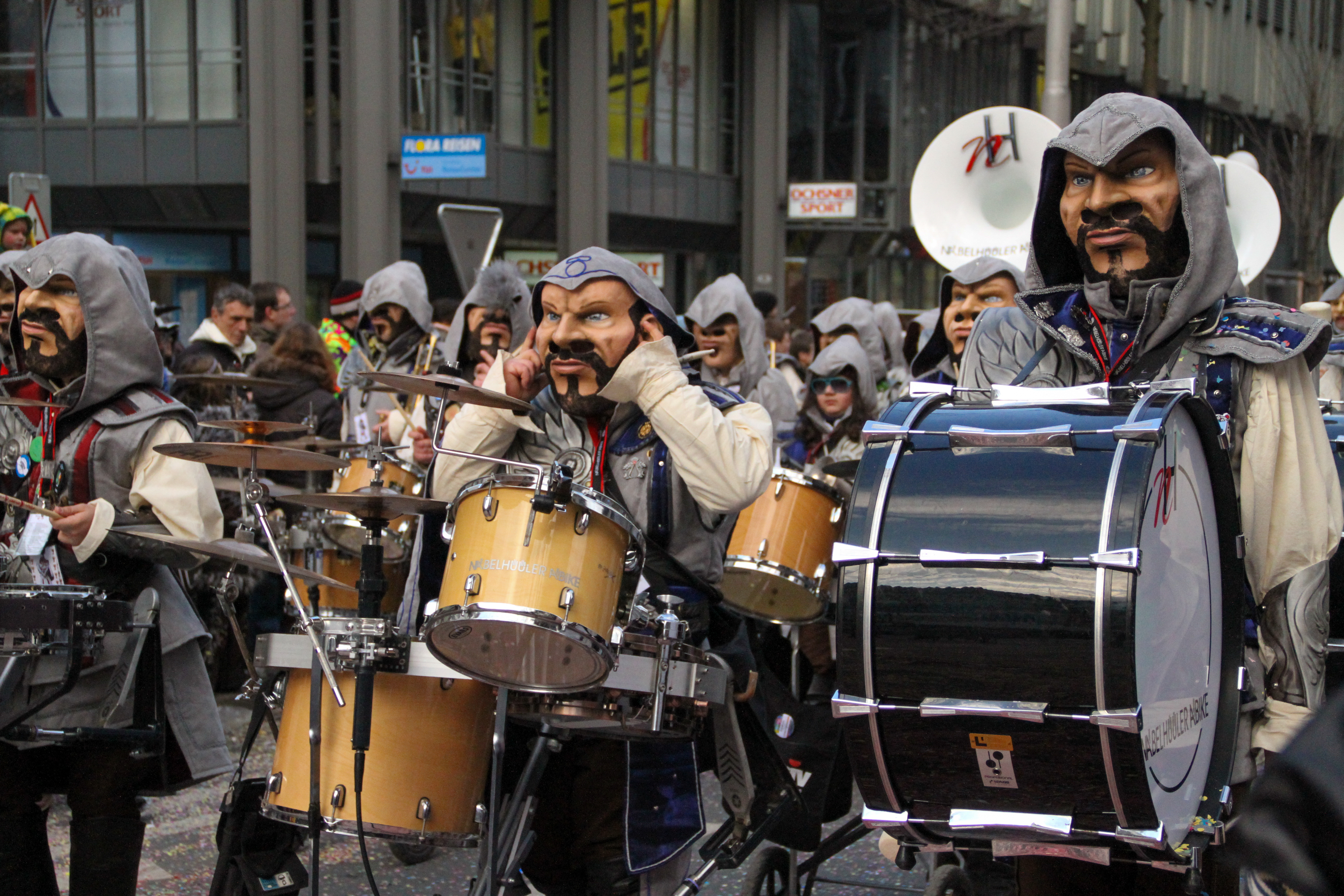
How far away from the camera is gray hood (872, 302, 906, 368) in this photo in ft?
31.2

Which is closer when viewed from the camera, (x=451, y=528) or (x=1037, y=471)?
(x=1037, y=471)

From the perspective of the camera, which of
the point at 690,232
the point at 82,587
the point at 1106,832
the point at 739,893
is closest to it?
the point at 1106,832

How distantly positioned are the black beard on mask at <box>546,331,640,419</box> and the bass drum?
3.00 ft

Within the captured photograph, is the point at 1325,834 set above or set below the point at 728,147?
below

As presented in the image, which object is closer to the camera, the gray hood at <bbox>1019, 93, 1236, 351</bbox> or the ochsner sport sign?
the gray hood at <bbox>1019, 93, 1236, 351</bbox>

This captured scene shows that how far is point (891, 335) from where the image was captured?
31.6ft

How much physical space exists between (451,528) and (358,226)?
617 inches

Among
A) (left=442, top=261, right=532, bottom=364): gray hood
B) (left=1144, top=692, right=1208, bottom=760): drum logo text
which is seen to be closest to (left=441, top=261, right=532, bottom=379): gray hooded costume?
(left=442, top=261, right=532, bottom=364): gray hood

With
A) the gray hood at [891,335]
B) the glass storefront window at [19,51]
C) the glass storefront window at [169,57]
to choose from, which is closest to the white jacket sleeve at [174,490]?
the gray hood at [891,335]

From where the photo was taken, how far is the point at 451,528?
3213mm

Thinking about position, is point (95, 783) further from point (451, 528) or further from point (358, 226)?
point (358, 226)

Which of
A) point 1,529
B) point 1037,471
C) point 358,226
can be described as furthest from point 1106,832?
point 358,226

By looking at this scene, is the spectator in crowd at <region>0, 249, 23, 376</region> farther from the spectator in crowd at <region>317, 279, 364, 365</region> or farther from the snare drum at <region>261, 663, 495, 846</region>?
the spectator in crowd at <region>317, 279, 364, 365</region>

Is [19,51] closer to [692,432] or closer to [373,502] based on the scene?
[373,502]
